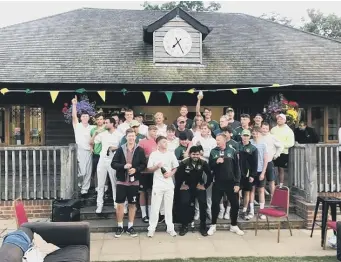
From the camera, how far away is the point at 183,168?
683 centimetres

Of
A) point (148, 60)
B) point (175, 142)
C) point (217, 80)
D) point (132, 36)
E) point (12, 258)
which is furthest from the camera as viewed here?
point (132, 36)

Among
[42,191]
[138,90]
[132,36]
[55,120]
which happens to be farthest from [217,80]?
[42,191]

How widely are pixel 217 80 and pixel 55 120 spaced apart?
486cm

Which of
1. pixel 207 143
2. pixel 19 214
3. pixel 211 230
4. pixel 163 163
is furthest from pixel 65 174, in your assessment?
pixel 211 230

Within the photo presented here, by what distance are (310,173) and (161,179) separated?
10.1 ft

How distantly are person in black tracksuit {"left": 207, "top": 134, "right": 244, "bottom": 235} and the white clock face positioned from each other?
541 cm

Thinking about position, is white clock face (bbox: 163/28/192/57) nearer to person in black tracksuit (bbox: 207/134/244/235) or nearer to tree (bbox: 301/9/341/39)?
person in black tracksuit (bbox: 207/134/244/235)

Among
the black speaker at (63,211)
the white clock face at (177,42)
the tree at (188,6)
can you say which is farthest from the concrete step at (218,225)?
the tree at (188,6)

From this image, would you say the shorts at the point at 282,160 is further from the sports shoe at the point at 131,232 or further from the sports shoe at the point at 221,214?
the sports shoe at the point at 131,232

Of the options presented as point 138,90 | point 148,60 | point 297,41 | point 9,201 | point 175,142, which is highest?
point 297,41

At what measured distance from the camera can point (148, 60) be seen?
Answer: 11.6 m

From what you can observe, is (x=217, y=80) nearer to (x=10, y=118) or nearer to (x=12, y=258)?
(x=10, y=118)

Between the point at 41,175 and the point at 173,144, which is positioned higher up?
the point at 173,144

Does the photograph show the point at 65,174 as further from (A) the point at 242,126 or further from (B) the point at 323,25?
(B) the point at 323,25
